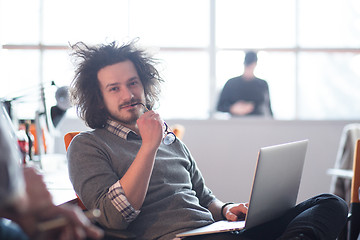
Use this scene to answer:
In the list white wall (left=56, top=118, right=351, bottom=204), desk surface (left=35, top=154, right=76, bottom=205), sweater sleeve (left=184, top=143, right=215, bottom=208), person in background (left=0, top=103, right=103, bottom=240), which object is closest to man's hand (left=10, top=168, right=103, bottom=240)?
person in background (left=0, top=103, right=103, bottom=240)

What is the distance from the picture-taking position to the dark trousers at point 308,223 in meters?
1.61

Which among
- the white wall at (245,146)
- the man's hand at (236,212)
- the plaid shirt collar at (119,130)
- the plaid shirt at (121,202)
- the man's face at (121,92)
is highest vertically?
the man's face at (121,92)

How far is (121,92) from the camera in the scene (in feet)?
6.20

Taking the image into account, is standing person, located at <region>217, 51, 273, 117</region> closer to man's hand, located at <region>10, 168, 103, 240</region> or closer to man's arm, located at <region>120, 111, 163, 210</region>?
man's arm, located at <region>120, 111, 163, 210</region>

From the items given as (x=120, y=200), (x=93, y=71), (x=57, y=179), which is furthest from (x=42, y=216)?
(x=57, y=179)

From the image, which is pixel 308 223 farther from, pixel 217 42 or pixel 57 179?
pixel 217 42

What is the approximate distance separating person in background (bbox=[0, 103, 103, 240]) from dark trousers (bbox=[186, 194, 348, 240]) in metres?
0.81

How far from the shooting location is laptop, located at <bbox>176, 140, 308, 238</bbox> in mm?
1535

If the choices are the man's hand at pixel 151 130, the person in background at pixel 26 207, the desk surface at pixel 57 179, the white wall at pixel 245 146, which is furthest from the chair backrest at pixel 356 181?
the white wall at pixel 245 146

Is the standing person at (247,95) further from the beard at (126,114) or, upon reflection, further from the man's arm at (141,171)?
the man's arm at (141,171)

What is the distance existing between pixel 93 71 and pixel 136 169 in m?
0.60

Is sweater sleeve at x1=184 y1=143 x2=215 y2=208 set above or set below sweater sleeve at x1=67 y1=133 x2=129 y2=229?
below

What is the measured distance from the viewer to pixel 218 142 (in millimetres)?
4492

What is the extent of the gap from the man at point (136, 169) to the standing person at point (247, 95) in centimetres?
234
